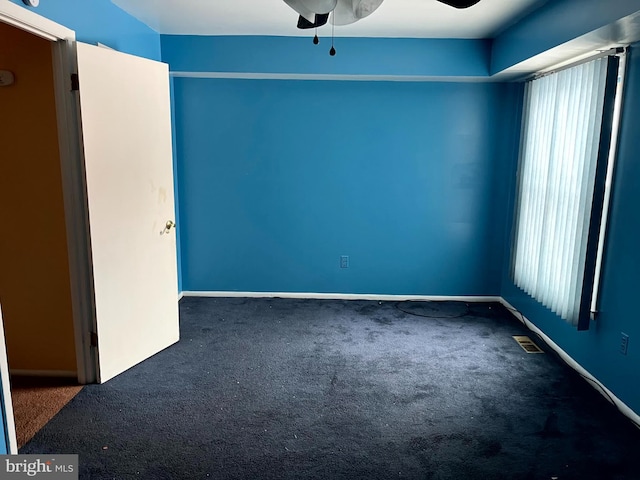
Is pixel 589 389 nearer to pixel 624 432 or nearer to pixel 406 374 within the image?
pixel 624 432

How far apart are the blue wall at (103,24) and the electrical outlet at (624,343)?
11.7 feet

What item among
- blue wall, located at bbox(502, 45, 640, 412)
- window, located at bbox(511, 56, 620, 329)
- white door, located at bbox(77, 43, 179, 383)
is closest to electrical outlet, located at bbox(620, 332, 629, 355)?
blue wall, located at bbox(502, 45, 640, 412)

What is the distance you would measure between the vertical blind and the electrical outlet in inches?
12.8

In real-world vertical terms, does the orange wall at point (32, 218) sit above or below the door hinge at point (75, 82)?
below

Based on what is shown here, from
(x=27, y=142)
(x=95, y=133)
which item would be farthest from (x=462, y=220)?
(x=27, y=142)

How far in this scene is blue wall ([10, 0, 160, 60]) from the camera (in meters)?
2.49

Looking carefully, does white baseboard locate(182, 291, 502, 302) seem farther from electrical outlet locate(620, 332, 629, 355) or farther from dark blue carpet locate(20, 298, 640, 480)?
electrical outlet locate(620, 332, 629, 355)

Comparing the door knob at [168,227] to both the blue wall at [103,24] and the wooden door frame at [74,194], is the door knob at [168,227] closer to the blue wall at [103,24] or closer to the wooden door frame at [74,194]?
the wooden door frame at [74,194]

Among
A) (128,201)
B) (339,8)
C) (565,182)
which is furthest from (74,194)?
(565,182)

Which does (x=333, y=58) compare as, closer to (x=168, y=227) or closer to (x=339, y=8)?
(x=168, y=227)

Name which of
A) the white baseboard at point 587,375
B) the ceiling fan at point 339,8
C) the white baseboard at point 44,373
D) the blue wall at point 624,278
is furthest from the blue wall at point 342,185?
the ceiling fan at point 339,8

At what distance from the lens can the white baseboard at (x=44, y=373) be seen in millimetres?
2996

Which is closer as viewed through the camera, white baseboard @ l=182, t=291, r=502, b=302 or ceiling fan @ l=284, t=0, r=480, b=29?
ceiling fan @ l=284, t=0, r=480, b=29

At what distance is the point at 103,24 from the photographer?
2.98 m
